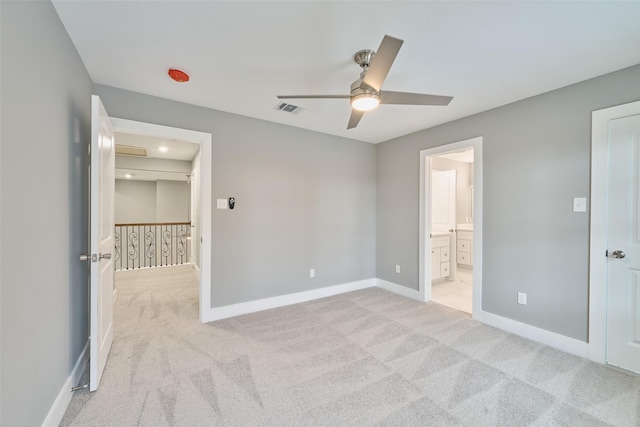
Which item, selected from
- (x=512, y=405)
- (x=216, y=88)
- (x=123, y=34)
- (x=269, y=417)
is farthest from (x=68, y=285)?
(x=512, y=405)

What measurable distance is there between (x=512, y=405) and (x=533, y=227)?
1.74m

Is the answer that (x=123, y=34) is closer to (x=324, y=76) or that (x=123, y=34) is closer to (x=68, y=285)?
(x=324, y=76)

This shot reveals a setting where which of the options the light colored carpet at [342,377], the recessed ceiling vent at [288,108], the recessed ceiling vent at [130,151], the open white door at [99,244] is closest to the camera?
the light colored carpet at [342,377]

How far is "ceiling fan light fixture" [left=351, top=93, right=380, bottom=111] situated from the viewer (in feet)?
5.75

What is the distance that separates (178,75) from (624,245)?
402 cm

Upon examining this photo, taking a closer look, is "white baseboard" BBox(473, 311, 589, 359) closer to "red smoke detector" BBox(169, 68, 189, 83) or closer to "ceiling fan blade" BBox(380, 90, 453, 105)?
"ceiling fan blade" BBox(380, 90, 453, 105)

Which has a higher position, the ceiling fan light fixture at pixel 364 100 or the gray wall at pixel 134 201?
the ceiling fan light fixture at pixel 364 100

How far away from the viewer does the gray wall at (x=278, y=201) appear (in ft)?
10.3

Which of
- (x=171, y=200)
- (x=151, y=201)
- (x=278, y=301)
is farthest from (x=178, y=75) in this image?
(x=151, y=201)

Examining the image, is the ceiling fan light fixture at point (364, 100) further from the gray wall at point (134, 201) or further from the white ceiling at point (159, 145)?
the gray wall at point (134, 201)

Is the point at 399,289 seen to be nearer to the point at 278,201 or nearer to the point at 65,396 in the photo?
the point at 278,201

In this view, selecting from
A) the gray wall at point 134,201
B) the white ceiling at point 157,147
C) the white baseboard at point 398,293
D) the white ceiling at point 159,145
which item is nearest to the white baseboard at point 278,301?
the white baseboard at point 398,293

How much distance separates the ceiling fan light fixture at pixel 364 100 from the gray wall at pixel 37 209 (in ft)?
5.58

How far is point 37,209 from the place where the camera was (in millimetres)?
1402
